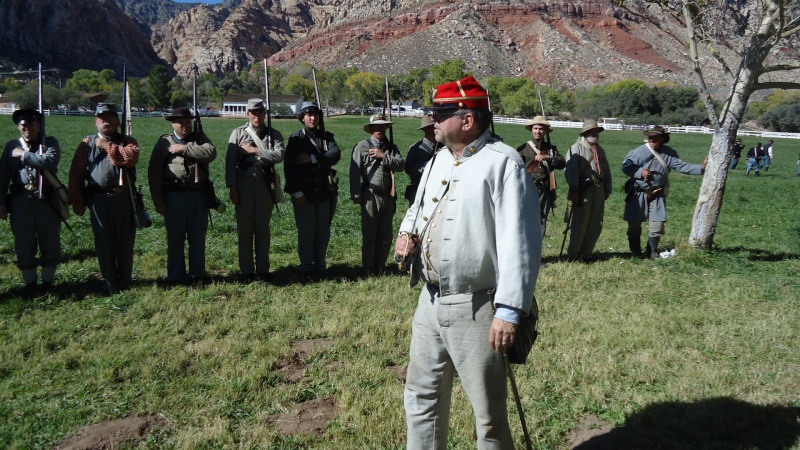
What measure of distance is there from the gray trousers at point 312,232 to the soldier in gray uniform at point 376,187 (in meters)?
0.50

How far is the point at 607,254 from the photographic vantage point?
10.3m

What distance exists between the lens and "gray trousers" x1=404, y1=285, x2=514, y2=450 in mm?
3232

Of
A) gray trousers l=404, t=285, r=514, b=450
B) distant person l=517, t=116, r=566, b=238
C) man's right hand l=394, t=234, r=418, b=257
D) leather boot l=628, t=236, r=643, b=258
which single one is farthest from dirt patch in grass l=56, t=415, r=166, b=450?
leather boot l=628, t=236, r=643, b=258

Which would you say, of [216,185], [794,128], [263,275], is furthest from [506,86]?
[263,275]

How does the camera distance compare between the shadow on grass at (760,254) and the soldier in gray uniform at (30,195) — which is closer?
the soldier in gray uniform at (30,195)

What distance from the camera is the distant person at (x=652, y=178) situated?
30.9 ft

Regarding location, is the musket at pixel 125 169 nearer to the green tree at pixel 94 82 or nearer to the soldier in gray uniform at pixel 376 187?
the soldier in gray uniform at pixel 376 187

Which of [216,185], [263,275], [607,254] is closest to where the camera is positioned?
[263,275]

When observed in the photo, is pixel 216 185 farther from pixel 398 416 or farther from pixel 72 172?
pixel 398 416

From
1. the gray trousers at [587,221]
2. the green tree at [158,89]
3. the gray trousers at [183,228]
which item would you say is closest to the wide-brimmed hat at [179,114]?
the gray trousers at [183,228]

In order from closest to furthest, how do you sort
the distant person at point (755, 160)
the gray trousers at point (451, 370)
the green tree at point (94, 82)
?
the gray trousers at point (451, 370) < the distant person at point (755, 160) < the green tree at point (94, 82)

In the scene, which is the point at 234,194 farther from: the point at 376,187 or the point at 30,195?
the point at 30,195

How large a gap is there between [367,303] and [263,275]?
73.5 inches

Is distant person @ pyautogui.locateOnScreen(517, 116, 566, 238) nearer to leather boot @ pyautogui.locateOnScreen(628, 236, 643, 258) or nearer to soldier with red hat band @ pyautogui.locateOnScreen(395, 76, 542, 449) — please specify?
leather boot @ pyautogui.locateOnScreen(628, 236, 643, 258)
